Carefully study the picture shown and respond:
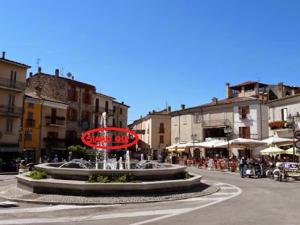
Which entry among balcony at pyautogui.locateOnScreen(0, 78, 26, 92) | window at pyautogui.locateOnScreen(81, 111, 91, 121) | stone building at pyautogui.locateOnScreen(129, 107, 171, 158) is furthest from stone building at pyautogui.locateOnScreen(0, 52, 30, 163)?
A: stone building at pyautogui.locateOnScreen(129, 107, 171, 158)

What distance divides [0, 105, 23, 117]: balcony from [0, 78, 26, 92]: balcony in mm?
1948

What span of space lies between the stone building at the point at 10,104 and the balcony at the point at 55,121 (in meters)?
6.01

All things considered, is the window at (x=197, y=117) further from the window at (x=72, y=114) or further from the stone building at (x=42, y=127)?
the stone building at (x=42, y=127)

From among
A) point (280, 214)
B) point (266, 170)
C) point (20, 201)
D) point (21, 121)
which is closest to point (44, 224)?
point (20, 201)

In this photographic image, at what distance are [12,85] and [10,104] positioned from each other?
205cm

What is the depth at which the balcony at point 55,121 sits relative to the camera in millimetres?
49969

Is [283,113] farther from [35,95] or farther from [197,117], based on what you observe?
[35,95]

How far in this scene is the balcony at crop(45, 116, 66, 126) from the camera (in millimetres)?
49969

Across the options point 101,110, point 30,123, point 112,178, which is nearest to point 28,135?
point 30,123

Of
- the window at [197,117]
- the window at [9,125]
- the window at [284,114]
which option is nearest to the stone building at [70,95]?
the window at [9,125]

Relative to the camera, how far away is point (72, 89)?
56750 mm

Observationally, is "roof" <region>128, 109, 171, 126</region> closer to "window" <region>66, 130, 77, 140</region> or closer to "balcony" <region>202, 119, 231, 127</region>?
"balcony" <region>202, 119, 231, 127</region>

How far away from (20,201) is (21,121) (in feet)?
109

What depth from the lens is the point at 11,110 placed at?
42.9 metres
